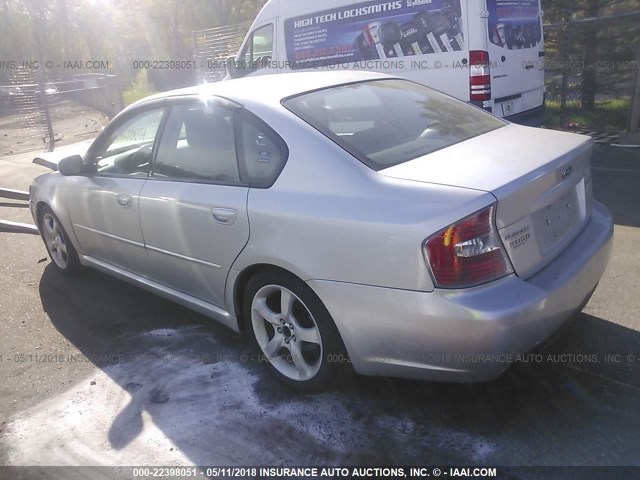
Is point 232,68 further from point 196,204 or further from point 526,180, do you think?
point 526,180

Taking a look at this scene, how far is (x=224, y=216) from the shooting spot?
3076mm

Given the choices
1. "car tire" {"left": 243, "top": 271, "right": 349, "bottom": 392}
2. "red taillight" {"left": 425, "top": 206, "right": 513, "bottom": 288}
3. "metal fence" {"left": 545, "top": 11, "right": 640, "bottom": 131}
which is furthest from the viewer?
"metal fence" {"left": 545, "top": 11, "right": 640, "bottom": 131}

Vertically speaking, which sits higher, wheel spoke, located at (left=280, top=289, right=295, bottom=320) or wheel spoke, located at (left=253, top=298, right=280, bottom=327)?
wheel spoke, located at (left=280, top=289, right=295, bottom=320)

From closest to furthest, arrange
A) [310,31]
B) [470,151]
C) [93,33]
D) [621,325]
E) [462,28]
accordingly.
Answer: [470,151] < [621,325] < [462,28] < [310,31] < [93,33]

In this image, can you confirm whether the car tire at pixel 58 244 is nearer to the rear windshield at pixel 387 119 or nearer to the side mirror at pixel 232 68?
the rear windshield at pixel 387 119

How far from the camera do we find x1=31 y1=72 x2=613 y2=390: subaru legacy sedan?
2.39 m

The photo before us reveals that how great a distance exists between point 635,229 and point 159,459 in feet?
14.2

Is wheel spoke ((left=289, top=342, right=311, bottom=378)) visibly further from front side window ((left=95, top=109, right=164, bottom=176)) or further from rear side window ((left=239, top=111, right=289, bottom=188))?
front side window ((left=95, top=109, right=164, bottom=176))

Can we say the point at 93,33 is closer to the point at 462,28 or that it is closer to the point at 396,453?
the point at 462,28

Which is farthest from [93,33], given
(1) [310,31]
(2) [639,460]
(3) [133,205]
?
(2) [639,460]

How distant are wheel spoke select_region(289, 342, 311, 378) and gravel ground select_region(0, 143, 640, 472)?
14 cm

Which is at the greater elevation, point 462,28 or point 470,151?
point 462,28

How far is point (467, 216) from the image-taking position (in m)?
2.33

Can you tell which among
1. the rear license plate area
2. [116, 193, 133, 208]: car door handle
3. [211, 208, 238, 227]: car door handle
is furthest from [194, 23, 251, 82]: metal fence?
the rear license plate area
